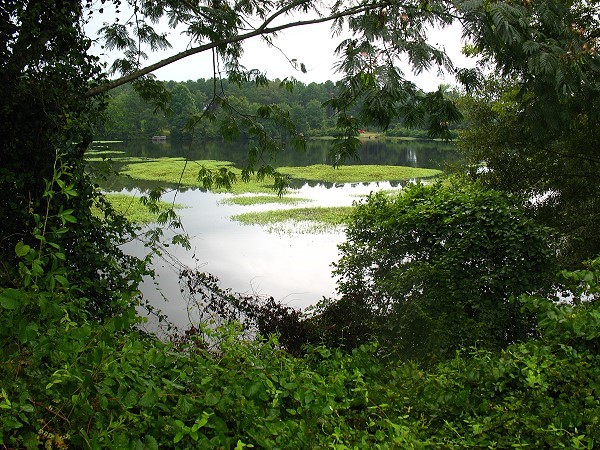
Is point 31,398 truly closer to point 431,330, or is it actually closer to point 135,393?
point 135,393

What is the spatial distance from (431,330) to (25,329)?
13.8ft

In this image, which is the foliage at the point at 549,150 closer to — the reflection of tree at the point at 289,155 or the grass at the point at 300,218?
the grass at the point at 300,218

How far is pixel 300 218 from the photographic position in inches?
629

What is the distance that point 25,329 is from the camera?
1679 mm

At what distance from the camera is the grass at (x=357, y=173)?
981 inches

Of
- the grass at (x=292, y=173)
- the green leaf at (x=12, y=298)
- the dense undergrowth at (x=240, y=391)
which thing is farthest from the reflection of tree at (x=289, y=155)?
the green leaf at (x=12, y=298)

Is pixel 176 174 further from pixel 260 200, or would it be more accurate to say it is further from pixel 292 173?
pixel 260 200

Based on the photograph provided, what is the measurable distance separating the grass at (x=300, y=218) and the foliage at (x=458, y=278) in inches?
342

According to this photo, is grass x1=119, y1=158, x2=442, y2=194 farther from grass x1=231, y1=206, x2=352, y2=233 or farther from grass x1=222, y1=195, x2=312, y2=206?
grass x1=231, y1=206, x2=352, y2=233

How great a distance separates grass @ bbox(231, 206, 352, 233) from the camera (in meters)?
14.8

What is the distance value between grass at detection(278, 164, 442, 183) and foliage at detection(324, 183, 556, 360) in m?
18.5

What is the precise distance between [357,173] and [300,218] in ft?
37.2

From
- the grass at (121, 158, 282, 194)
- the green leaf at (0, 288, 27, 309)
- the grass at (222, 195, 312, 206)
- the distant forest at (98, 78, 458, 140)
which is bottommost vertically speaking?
the grass at (222, 195, 312, 206)

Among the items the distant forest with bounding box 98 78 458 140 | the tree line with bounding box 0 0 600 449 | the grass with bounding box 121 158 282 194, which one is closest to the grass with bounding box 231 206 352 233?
the grass with bounding box 121 158 282 194
